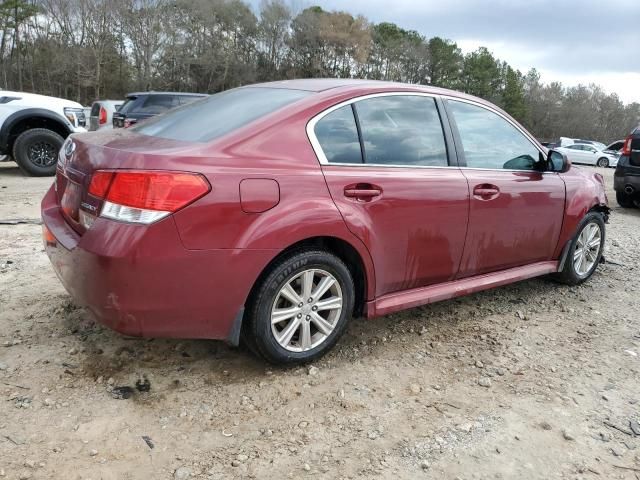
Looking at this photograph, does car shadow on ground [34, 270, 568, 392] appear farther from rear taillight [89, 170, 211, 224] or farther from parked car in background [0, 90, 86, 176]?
parked car in background [0, 90, 86, 176]

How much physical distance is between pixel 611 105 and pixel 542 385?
289ft

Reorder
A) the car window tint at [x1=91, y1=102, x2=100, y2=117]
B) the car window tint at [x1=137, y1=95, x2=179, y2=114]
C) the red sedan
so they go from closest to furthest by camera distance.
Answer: the red sedan → the car window tint at [x1=137, y1=95, x2=179, y2=114] → the car window tint at [x1=91, y1=102, x2=100, y2=117]

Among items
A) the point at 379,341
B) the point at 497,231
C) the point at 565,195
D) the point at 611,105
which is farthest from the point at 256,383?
the point at 611,105

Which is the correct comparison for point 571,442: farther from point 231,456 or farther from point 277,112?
point 277,112

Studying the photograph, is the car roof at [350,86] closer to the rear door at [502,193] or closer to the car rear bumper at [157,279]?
the rear door at [502,193]

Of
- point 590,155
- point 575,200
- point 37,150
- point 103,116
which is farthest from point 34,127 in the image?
point 590,155

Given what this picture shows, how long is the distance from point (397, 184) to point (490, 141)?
1.07 m

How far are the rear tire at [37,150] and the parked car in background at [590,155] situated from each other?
94.8 feet

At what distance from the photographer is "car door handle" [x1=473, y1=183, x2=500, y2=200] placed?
350cm

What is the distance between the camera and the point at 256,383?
2836 millimetres

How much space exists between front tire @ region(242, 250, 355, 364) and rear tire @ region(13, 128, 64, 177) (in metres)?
7.92

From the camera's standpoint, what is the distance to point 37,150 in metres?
9.47

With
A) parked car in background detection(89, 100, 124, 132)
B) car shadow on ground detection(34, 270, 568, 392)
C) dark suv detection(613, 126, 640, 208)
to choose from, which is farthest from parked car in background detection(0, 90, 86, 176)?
dark suv detection(613, 126, 640, 208)

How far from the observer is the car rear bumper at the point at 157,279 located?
2371mm
